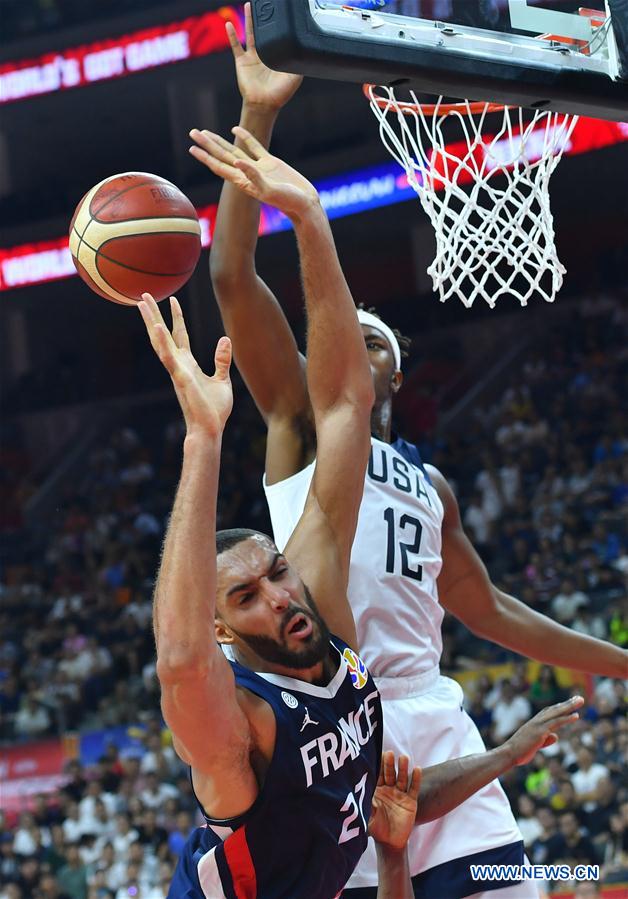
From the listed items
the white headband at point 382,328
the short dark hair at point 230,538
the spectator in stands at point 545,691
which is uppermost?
the short dark hair at point 230,538

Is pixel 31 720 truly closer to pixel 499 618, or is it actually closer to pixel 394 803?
pixel 499 618

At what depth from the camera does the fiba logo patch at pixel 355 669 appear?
2.91 m

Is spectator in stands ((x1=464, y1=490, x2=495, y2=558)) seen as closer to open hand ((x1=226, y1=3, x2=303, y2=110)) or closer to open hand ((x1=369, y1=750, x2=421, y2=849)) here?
open hand ((x1=226, y1=3, x2=303, y2=110))

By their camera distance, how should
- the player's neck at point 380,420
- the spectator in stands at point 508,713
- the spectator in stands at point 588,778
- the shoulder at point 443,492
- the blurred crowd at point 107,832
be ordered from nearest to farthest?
the player's neck at point 380,420
the shoulder at point 443,492
the spectator in stands at point 588,778
the spectator in stands at point 508,713
the blurred crowd at point 107,832

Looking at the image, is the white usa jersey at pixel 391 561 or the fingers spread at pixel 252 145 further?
the white usa jersey at pixel 391 561

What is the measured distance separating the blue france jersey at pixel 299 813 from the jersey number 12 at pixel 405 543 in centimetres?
75

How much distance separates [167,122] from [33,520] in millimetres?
6034

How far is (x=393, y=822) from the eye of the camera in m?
3.11

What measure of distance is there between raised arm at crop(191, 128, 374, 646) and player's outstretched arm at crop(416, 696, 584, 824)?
0.55 meters

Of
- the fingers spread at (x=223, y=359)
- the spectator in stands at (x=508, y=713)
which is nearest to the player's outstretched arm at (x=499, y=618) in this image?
the fingers spread at (x=223, y=359)

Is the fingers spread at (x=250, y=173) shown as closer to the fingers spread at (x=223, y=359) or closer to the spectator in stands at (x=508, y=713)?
the fingers spread at (x=223, y=359)

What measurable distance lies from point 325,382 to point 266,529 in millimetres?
11753

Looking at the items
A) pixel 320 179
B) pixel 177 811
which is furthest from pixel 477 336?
pixel 177 811

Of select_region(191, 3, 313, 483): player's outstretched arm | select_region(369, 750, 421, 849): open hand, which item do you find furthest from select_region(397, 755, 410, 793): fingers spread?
select_region(191, 3, 313, 483): player's outstretched arm
